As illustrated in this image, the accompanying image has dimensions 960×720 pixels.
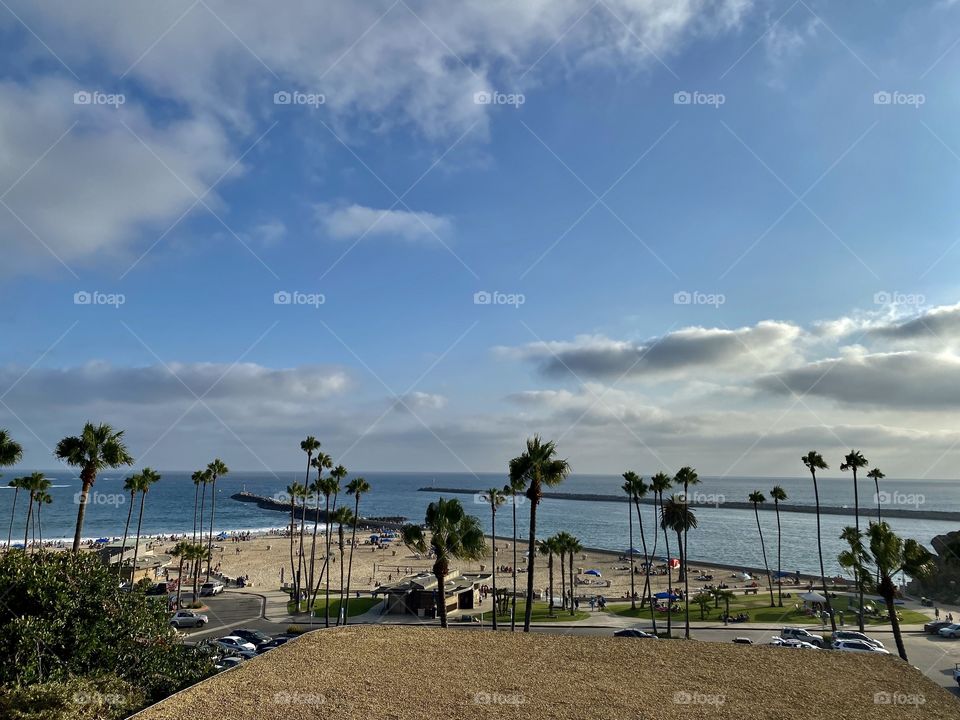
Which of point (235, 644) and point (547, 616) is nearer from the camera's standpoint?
point (235, 644)

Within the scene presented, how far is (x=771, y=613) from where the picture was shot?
47750 millimetres

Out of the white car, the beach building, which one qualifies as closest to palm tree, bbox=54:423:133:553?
the white car

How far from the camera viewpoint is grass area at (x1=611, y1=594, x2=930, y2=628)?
45.2 m

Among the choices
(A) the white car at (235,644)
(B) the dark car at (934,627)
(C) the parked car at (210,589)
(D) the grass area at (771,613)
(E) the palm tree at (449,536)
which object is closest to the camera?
(E) the palm tree at (449,536)

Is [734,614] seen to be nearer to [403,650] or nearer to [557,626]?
[557,626]

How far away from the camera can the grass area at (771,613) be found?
148 feet

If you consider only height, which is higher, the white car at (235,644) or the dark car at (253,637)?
the white car at (235,644)

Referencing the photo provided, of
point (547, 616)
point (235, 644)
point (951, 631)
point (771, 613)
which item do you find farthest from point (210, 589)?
point (951, 631)

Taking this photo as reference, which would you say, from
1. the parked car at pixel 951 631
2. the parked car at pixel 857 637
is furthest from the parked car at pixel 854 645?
the parked car at pixel 951 631

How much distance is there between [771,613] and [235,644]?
41.3 meters

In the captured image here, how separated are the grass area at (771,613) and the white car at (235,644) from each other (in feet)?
102

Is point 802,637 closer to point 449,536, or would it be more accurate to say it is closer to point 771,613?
point 771,613

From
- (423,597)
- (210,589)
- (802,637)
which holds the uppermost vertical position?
(423,597)

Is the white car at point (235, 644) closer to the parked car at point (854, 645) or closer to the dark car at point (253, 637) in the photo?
the dark car at point (253, 637)
